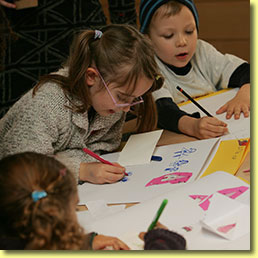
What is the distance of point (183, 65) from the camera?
161cm

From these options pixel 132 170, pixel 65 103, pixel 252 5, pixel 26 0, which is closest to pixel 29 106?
pixel 65 103

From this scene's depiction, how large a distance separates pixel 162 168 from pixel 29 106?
376mm

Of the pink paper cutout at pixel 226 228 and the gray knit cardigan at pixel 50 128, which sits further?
the gray knit cardigan at pixel 50 128

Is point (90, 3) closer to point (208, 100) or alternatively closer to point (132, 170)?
point (208, 100)

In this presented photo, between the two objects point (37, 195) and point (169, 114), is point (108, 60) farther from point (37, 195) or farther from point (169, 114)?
point (37, 195)

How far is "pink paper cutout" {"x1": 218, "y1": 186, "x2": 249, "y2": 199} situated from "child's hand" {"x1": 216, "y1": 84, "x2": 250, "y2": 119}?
0.48 meters

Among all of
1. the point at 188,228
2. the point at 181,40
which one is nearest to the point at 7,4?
the point at 181,40

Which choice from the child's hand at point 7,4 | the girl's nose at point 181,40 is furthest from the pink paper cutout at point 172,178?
the child's hand at point 7,4

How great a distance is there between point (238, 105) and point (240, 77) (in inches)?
8.3

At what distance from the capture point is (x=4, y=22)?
135 centimetres

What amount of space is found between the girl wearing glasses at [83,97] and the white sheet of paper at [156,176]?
0.13ft

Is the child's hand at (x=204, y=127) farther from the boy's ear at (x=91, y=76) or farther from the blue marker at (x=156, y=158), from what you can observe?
the boy's ear at (x=91, y=76)

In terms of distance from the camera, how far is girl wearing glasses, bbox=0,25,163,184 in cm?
109

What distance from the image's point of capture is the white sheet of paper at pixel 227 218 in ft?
2.50
